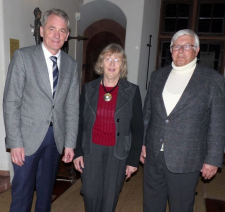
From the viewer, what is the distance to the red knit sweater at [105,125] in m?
1.72

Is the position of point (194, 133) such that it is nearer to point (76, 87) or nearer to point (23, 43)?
point (76, 87)

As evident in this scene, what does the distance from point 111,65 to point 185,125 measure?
0.65m

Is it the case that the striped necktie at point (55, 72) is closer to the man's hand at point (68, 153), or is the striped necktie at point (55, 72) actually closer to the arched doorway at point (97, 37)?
the man's hand at point (68, 153)

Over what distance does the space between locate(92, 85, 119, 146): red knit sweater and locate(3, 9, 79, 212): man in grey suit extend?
0.57ft

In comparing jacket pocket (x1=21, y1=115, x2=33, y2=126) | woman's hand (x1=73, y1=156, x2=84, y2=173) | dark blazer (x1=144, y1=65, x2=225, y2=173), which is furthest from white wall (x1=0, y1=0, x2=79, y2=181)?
dark blazer (x1=144, y1=65, x2=225, y2=173)

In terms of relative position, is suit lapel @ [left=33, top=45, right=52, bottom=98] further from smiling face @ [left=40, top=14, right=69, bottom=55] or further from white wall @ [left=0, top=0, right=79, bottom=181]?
white wall @ [left=0, top=0, right=79, bottom=181]

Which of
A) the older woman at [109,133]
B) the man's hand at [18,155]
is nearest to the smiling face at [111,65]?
the older woman at [109,133]

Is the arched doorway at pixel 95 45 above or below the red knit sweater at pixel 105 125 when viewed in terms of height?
above

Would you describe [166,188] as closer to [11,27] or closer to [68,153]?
[68,153]

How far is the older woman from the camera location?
1727mm

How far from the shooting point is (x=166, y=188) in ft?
5.98

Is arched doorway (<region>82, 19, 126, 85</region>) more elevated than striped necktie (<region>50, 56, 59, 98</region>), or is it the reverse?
arched doorway (<region>82, 19, 126, 85</region>)

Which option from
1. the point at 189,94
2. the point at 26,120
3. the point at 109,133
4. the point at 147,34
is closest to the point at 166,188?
the point at 109,133

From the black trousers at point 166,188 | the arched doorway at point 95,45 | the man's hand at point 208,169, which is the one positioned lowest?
the black trousers at point 166,188
